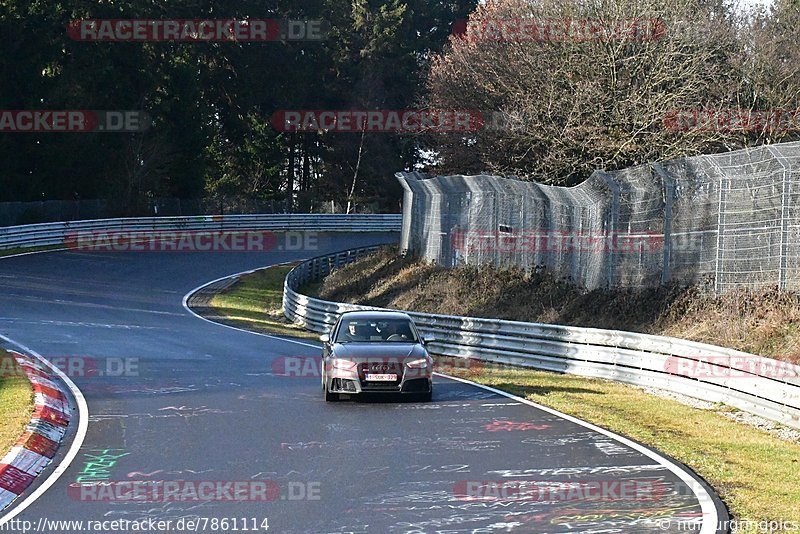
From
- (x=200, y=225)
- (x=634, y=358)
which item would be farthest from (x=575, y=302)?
(x=200, y=225)

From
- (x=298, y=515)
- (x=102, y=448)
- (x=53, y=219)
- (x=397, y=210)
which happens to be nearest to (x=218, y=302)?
(x=53, y=219)

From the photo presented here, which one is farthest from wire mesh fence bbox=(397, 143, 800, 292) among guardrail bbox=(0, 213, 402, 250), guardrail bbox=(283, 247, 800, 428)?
guardrail bbox=(0, 213, 402, 250)

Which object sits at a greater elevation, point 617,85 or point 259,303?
point 617,85

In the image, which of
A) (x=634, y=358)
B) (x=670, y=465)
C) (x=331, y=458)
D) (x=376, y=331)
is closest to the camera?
(x=670, y=465)

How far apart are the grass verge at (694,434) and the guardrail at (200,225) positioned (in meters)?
31.4

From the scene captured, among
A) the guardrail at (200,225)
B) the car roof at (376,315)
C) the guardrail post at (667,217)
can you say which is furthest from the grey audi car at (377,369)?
the guardrail at (200,225)

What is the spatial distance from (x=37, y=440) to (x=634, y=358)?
1024 cm

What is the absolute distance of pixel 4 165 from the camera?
56.0 meters

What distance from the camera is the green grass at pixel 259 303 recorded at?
33.0m

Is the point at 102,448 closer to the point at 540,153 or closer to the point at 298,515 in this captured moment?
the point at 298,515

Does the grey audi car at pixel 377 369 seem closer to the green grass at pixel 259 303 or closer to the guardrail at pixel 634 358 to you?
the guardrail at pixel 634 358

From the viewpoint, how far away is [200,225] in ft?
214

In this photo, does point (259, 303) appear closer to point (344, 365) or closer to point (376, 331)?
point (376, 331)

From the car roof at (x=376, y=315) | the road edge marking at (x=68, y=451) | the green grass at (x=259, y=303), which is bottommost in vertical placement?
the green grass at (x=259, y=303)
